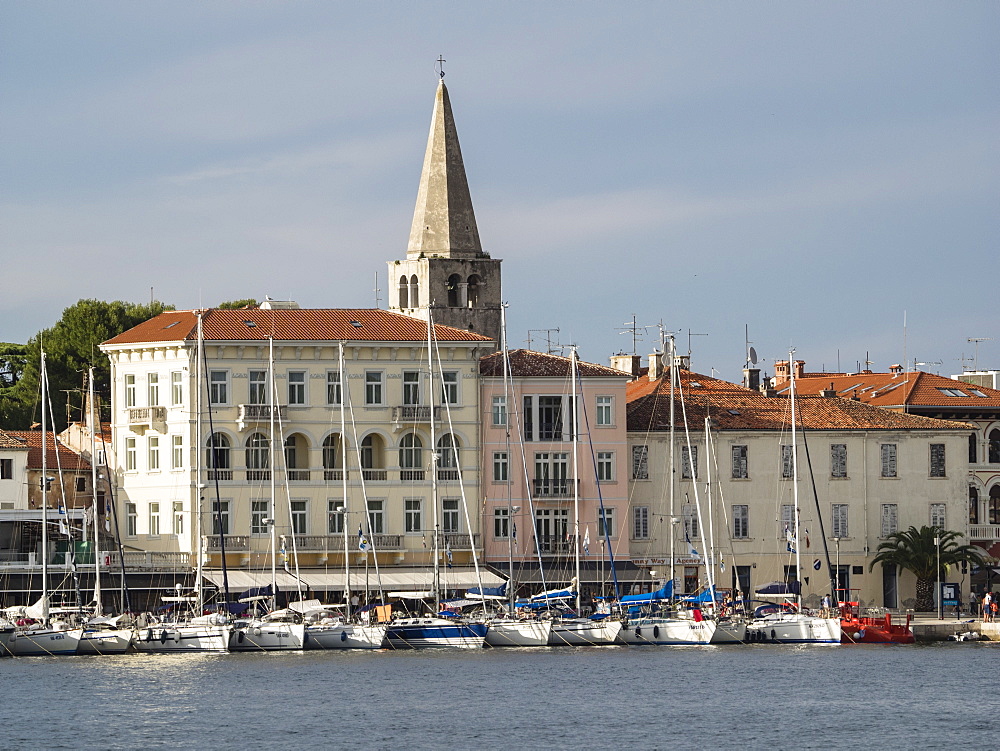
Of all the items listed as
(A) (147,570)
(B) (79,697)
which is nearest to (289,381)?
(A) (147,570)

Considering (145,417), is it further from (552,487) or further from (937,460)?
(937,460)

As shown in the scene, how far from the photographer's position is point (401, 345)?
308 ft

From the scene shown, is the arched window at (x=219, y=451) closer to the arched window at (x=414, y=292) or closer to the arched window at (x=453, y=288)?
the arched window at (x=414, y=292)

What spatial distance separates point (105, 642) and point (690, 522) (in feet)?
86.8

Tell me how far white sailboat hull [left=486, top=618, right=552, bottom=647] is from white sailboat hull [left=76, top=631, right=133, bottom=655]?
13134mm

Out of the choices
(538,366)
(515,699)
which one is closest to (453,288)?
(538,366)

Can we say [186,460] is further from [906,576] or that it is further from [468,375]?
[906,576]

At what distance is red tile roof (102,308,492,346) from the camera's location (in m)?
93.2

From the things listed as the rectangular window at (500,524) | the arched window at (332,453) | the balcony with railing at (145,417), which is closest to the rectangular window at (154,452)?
the balcony with railing at (145,417)

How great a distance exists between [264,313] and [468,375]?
344 inches

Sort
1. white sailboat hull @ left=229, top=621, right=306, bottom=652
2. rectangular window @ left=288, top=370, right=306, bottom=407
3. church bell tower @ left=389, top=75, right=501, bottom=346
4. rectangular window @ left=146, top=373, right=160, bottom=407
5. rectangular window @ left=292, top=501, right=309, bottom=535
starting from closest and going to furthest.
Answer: white sailboat hull @ left=229, top=621, right=306, bottom=652 < rectangular window @ left=292, top=501, right=309, bottom=535 < rectangular window @ left=288, top=370, right=306, bottom=407 < rectangular window @ left=146, top=373, right=160, bottom=407 < church bell tower @ left=389, top=75, right=501, bottom=346

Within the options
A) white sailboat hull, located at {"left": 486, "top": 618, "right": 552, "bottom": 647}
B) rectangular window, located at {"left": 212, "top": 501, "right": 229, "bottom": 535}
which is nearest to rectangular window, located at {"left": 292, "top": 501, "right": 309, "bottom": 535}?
rectangular window, located at {"left": 212, "top": 501, "right": 229, "bottom": 535}

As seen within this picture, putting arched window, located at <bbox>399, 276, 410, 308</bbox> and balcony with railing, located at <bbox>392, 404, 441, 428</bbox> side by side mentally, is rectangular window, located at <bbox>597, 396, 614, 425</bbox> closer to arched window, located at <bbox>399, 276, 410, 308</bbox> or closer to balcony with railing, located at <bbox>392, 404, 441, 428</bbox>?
balcony with railing, located at <bbox>392, 404, 441, 428</bbox>

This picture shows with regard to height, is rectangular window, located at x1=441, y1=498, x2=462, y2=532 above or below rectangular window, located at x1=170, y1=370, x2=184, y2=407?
below
